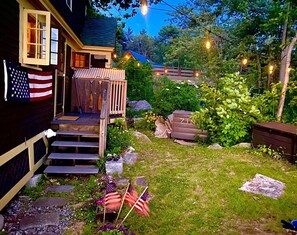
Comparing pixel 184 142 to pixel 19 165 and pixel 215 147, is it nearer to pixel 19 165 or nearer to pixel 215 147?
pixel 215 147

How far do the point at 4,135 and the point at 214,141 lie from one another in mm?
7061

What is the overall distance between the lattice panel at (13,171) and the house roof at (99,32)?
7.70m

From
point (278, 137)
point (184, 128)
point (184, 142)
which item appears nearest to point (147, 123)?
point (184, 128)

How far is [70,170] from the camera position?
5965mm

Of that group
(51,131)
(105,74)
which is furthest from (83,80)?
(51,131)

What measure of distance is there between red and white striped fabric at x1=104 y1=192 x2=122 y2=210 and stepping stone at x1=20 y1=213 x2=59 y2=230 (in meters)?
0.81

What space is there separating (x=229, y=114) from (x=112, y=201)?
235 inches

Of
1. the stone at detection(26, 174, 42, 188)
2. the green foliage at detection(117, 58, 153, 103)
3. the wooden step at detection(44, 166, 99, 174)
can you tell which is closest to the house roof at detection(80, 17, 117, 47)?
the green foliage at detection(117, 58, 153, 103)

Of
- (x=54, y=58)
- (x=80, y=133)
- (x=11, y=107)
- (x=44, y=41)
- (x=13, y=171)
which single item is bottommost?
(x=13, y=171)

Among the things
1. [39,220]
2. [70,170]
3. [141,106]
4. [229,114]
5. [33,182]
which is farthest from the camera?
[141,106]

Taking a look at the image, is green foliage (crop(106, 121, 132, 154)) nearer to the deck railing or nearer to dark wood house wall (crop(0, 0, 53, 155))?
the deck railing

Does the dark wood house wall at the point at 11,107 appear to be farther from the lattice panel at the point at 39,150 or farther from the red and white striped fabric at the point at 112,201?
the red and white striped fabric at the point at 112,201

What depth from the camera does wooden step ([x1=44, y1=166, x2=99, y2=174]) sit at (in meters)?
5.84

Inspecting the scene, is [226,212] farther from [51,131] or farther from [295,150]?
[51,131]
